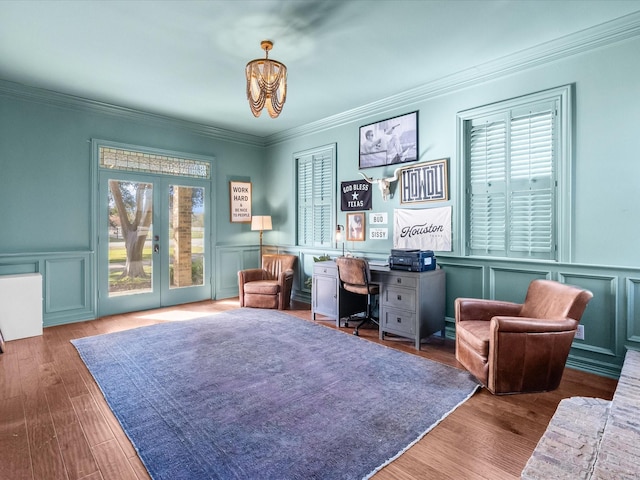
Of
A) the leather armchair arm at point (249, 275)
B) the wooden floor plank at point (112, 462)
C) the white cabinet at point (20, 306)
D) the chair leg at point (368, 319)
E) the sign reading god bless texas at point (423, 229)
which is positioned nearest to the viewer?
the wooden floor plank at point (112, 462)

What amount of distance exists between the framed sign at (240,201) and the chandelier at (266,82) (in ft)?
10.8

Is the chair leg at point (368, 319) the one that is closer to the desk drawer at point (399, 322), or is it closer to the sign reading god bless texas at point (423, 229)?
the desk drawer at point (399, 322)

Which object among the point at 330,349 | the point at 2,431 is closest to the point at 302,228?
the point at 330,349

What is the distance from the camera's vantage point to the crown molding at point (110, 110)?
162 inches

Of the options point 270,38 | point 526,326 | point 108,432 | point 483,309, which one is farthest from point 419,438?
point 270,38

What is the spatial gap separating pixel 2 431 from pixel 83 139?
3.78 m

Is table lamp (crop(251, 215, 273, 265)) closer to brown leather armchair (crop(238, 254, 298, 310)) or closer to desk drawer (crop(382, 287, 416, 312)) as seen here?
brown leather armchair (crop(238, 254, 298, 310))

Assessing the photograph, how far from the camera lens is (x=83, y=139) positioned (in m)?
4.62

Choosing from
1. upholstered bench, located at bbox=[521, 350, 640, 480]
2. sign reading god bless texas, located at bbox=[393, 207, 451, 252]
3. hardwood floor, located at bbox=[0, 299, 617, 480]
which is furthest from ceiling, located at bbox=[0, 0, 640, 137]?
hardwood floor, located at bbox=[0, 299, 617, 480]

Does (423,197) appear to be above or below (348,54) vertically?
below

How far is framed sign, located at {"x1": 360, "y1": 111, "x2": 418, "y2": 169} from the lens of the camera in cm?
430

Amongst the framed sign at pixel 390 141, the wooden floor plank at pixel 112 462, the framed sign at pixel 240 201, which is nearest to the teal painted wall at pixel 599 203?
the framed sign at pixel 390 141

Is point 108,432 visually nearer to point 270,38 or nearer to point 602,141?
point 270,38

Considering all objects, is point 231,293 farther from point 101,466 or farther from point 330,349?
point 101,466
